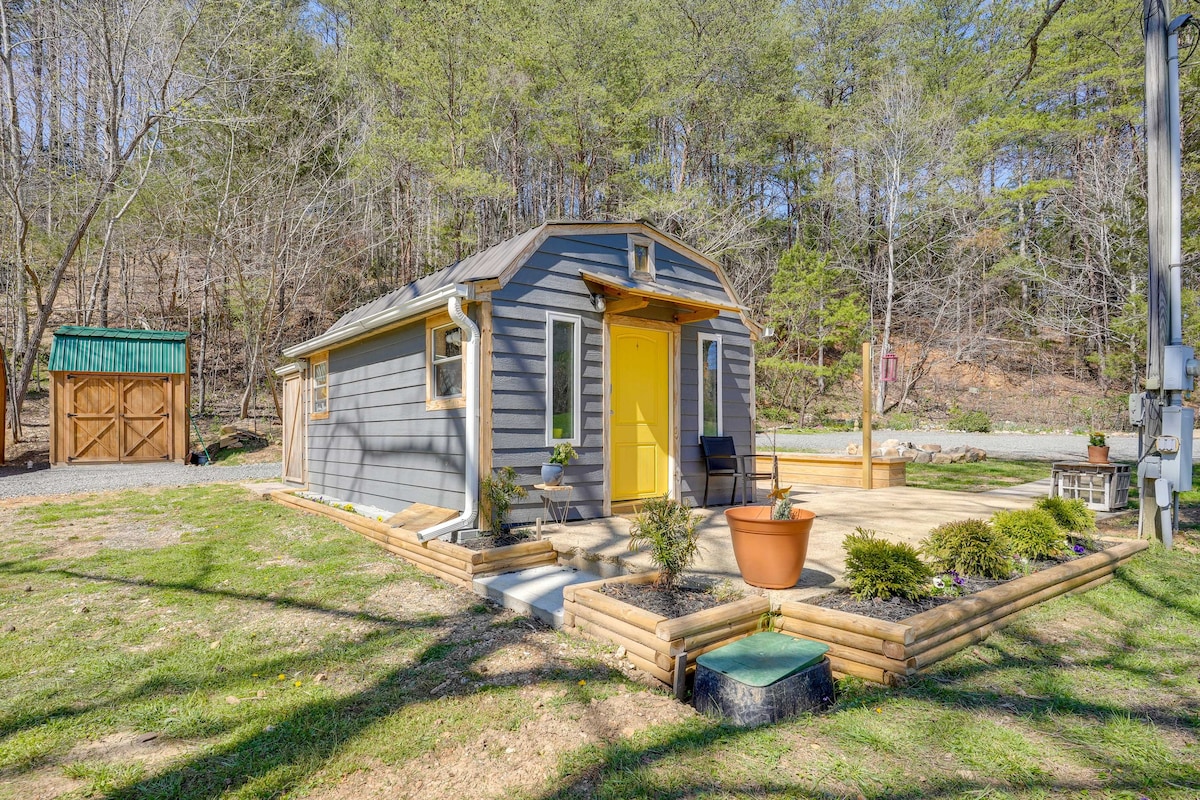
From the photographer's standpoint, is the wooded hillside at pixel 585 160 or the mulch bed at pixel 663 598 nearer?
the mulch bed at pixel 663 598

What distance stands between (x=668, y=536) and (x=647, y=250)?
156 inches

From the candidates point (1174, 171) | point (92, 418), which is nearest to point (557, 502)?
point (1174, 171)

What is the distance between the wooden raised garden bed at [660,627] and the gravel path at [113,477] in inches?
357

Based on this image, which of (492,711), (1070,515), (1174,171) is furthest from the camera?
(1174,171)

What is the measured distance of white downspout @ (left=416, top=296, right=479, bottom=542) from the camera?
504 centimetres

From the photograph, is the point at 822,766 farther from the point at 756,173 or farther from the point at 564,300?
the point at 756,173

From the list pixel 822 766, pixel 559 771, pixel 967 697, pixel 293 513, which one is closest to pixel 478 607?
pixel 559 771

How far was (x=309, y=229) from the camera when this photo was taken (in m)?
15.3

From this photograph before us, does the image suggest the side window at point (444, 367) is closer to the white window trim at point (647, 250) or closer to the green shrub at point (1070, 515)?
the white window trim at point (647, 250)

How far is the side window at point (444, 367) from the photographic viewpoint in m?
5.61

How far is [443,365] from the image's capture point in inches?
231

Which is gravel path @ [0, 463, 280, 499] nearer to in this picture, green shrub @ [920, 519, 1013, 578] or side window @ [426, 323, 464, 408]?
side window @ [426, 323, 464, 408]

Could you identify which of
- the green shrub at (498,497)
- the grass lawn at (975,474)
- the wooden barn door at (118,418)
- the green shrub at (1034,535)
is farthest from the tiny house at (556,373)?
the wooden barn door at (118,418)

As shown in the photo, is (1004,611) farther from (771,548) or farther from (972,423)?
(972,423)
